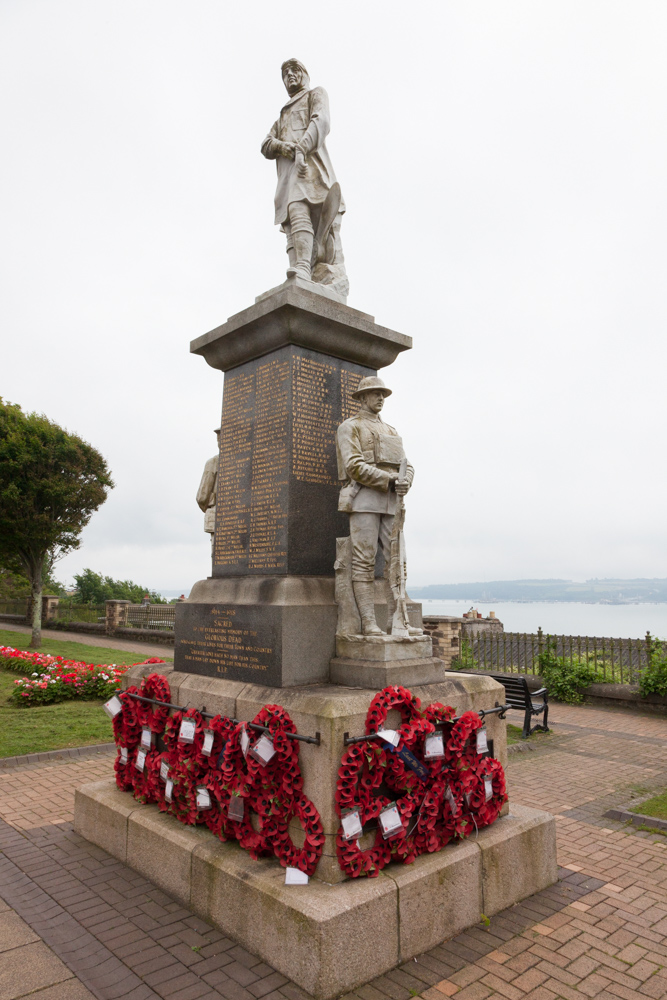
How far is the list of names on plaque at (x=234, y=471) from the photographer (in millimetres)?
5441

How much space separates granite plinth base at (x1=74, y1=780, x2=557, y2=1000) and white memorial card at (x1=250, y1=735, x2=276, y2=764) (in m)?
0.61

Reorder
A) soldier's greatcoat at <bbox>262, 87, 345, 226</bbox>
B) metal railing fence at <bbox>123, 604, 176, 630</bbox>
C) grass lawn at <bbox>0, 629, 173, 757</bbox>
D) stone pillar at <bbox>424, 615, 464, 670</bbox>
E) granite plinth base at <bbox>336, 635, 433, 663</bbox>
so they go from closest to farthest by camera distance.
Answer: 1. granite plinth base at <bbox>336, 635, 433, 663</bbox>
2. soldier's greatcoat at <bbox>262, 87, 345, 226</bbox>
3. grass lawn at <bbox>0, 629, 173, 757</bbox>
4. stone pillar at <bbox>424, 615, 464, 670</bbox>
5. metal railing fence at <bbox>123, 604, 176, 630</bbox>

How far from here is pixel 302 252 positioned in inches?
235

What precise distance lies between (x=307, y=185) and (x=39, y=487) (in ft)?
52.9

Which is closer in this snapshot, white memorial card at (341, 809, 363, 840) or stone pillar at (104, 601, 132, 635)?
white memorial card at (341, 809, 363, 840)

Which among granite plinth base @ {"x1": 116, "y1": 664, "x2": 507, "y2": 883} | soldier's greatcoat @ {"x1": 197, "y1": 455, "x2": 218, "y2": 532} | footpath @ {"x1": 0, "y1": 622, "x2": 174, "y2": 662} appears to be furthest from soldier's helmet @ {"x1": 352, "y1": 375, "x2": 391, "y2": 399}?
footpath @ {"x1": 0, "y1": 622, "x2": 174, "y2": 662}

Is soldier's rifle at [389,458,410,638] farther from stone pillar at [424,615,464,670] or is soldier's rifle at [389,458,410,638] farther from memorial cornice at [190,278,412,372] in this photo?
stone pillar at [424,615,464,670]

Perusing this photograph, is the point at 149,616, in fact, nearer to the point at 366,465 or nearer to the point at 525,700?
the point at 525,700

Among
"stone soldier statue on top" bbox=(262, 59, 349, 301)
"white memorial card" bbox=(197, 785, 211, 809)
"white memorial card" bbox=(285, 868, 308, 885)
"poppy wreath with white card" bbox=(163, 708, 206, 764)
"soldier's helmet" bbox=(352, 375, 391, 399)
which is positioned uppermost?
"stone soldier statue on top" bbox=(262, 59, 349, 301)

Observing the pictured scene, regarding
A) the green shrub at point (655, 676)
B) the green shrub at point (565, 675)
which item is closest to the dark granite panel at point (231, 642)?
the green shrub at point (655, 676)

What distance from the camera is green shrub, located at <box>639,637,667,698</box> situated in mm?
11953

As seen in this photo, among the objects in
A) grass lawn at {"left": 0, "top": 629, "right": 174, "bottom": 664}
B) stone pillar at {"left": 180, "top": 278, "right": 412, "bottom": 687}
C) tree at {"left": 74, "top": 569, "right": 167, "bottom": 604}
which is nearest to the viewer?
stone pillar at {"left": 180, "top": 278, "right": 412, "bottom": 687}

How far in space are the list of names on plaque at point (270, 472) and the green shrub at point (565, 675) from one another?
10.3m

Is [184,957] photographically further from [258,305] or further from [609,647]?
[609,647]
